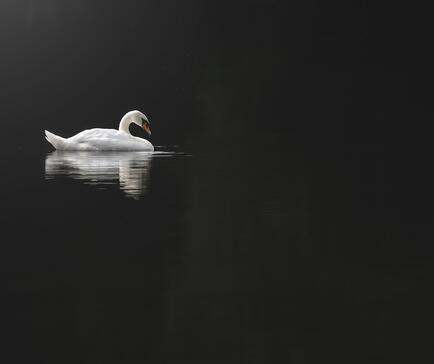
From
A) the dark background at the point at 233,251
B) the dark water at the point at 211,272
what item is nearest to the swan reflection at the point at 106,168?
the dark water at the point at 211,272

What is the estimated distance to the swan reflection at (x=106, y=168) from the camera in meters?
9.84

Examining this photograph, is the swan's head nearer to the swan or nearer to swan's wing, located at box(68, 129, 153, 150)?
the swan

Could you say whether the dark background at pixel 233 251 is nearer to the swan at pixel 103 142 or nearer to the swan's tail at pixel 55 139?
the swan's tail at pixel 55 139

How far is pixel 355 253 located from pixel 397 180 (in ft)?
15.9

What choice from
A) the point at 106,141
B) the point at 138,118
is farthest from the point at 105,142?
the point at 138,118

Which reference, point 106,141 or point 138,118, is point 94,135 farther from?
point 138,118

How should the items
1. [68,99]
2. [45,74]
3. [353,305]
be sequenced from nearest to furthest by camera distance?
1. [353,305]
2. [68,99]
3. [45,74]

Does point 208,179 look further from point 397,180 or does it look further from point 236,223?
point 236,223

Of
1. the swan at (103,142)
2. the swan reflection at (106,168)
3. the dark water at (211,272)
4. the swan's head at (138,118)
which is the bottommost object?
the dark water at (211,272)

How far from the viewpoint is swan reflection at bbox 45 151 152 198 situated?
9.84 meters

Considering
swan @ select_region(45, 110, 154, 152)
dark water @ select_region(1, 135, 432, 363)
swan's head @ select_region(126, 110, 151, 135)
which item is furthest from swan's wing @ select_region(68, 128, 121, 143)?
dark water @ select_region(1, 135, 432, 363)

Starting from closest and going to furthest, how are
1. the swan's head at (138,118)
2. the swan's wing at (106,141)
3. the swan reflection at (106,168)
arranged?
the swan reflection at (106,168) < the swan's wing at (106,141) < the swan's head at (138,118)

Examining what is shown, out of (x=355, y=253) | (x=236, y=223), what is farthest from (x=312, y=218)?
(x=355, y=253)

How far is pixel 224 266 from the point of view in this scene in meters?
5.53
